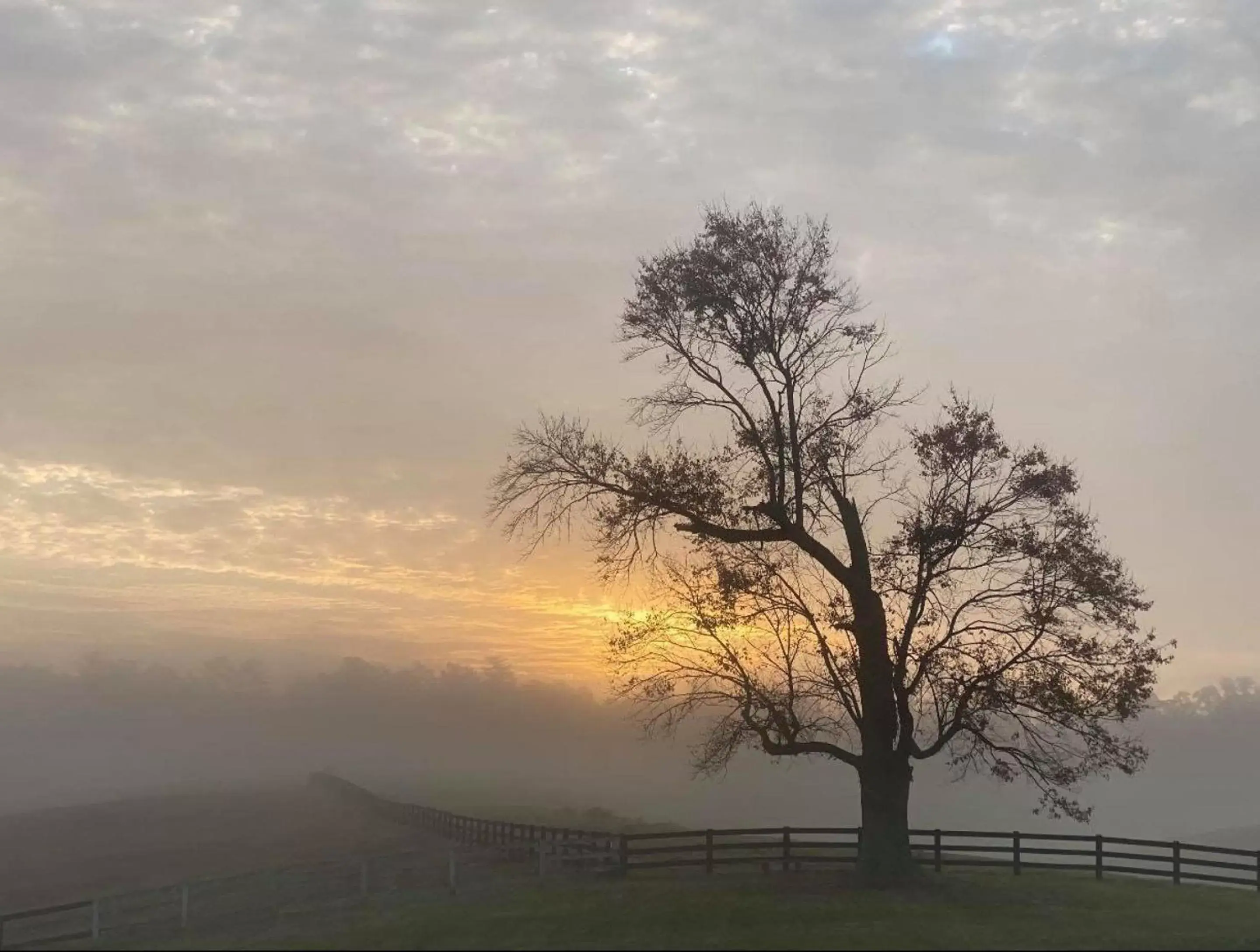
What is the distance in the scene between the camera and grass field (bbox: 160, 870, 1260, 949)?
18.5 m

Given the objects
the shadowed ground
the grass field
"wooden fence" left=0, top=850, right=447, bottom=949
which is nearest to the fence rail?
"wooden fence" left=0, top=850, right=447, bottom=949

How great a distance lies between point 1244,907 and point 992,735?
20.8ft

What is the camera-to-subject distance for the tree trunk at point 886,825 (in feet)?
83.9

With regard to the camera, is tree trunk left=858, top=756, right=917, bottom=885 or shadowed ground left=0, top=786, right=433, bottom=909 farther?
shadowed ground left=0, top=786, right=433, bottom=909

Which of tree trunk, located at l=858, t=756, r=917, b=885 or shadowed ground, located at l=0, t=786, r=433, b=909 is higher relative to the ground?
tree trunk, located at l=858, t=756, r=917, b=885

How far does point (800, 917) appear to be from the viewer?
2084 cm

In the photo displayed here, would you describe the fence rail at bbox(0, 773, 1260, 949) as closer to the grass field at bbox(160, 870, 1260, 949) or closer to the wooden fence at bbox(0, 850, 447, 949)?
the wooden fence at bbox(0, 850, 447, 949)

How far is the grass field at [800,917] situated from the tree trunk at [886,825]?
716mm

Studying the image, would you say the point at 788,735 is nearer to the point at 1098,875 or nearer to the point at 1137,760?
the point at 1137,760

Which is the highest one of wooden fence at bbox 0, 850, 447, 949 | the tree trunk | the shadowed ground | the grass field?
the tree trunk

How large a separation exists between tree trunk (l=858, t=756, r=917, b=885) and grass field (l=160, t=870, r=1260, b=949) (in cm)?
72

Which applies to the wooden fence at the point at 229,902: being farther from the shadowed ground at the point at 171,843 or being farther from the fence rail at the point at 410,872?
the shadowed ground at the point at 171,843

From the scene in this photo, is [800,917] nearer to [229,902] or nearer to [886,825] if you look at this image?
[886,825]

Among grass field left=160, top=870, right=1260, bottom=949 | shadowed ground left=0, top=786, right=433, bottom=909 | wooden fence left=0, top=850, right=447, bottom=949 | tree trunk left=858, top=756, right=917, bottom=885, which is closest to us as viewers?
grass field left=160, top=870, right=1260, bottom=949
